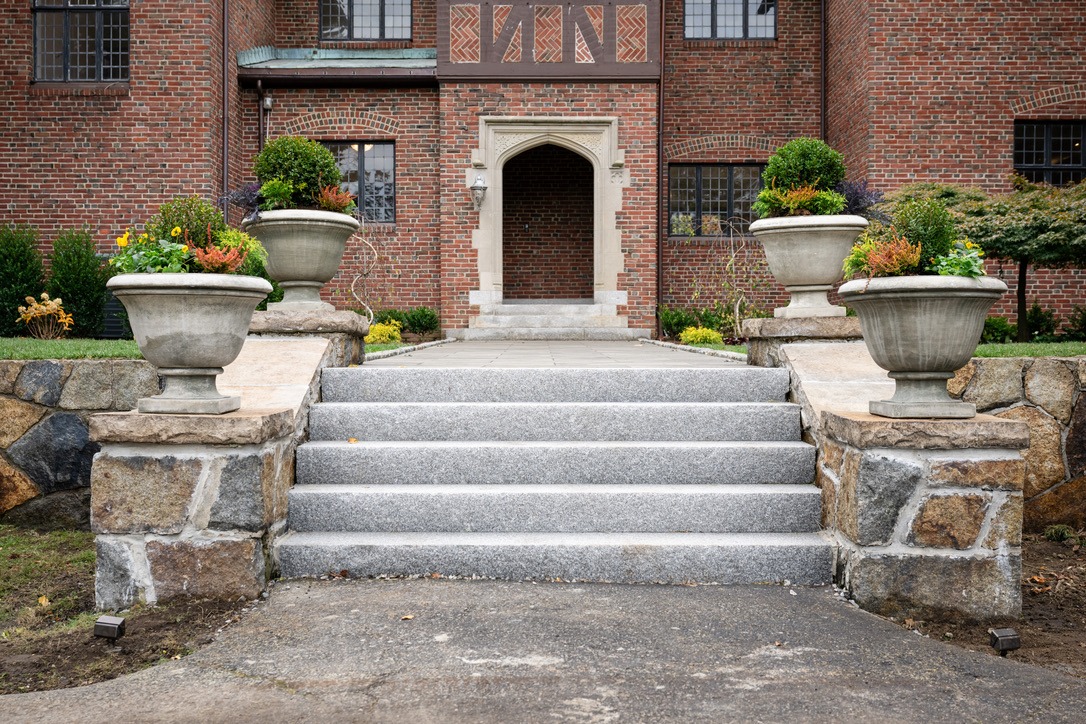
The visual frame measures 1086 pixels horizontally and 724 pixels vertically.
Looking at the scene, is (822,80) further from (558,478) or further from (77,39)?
(558,478)

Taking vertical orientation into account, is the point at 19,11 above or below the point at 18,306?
above

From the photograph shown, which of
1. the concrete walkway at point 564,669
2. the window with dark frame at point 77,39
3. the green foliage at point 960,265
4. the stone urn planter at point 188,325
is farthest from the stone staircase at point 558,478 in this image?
the window with dark frame at point 77,39

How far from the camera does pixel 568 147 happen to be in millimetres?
13688

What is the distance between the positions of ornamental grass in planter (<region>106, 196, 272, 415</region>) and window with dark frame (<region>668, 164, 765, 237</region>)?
38.9 ft

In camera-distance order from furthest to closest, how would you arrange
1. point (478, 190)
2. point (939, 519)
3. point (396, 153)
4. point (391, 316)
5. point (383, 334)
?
point (396, 153)
point (391, 316)
point (478, 190)
point (383, 334)
point (939, 519)

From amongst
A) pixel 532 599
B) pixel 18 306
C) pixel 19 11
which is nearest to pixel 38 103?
pixel 19 11

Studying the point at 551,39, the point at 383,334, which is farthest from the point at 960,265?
the point at 551,39

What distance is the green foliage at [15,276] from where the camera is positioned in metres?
11.0

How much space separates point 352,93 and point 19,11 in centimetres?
526

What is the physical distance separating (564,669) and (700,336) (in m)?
10.2

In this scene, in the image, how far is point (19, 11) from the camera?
521 inches

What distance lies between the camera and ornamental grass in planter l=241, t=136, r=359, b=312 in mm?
5660

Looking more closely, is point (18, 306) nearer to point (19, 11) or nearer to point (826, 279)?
point (19, 11)

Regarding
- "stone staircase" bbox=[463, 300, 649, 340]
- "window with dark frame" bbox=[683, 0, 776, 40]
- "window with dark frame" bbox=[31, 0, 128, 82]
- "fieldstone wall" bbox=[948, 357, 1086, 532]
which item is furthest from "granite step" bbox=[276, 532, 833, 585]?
"window with dark frame" bbox=[683, 0, 776, 40]
